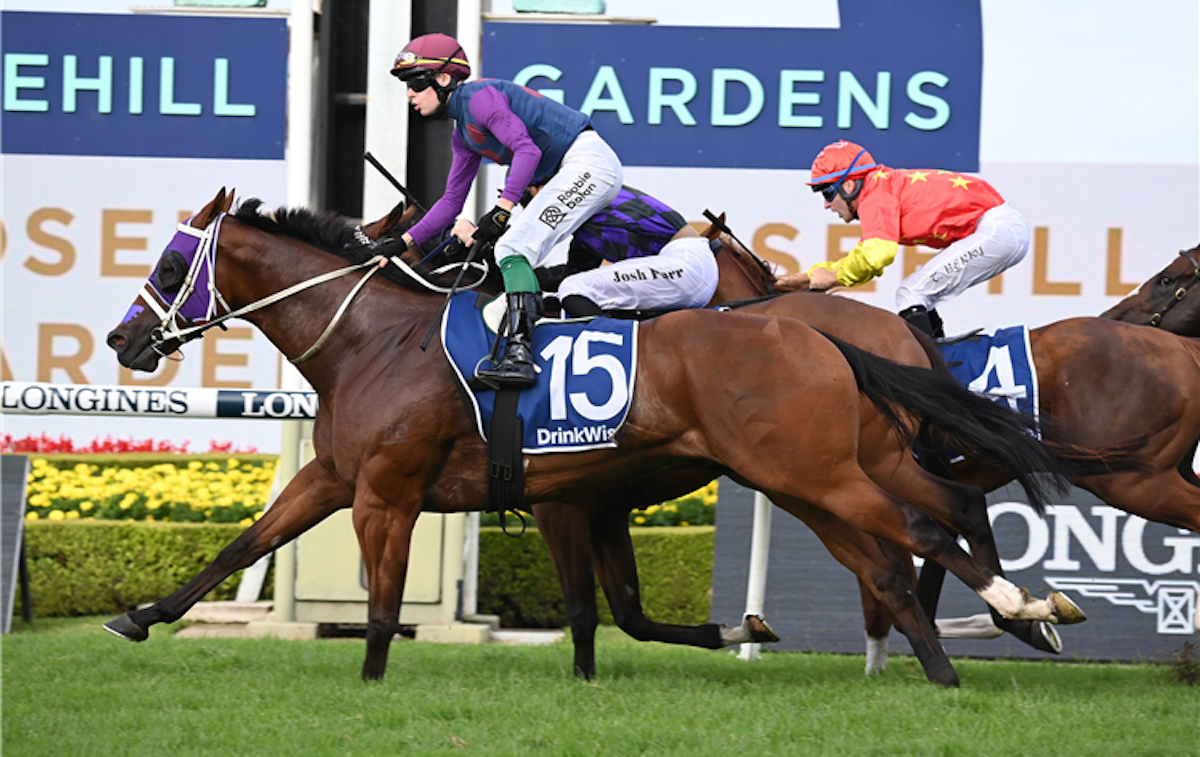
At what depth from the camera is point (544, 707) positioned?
3.95 m

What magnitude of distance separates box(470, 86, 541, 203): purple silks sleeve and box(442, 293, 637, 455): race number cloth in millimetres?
527

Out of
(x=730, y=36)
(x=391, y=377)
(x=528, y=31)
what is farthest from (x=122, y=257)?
(x=391, y=377)

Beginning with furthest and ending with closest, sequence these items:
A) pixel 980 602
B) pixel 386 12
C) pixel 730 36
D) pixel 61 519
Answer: pixel 730 36 < pixel 61 519 < pixel 386 12 < pixel 980 602

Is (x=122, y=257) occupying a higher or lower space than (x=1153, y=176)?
lower

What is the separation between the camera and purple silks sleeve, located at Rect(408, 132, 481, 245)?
4949 millimetres

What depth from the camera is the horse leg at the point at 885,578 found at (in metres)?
4.40

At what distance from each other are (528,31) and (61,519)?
3.55 meters

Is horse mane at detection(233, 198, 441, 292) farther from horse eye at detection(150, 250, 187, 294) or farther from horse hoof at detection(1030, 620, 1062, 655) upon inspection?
horse hoof at detection(1030, 620, 1062, 655)

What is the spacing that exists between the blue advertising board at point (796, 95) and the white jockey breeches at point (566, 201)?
2.82 metres

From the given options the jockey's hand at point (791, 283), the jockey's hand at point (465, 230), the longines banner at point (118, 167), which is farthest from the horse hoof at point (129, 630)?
the longines banner at point (118, 167)

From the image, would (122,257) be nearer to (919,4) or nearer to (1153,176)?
(919,4)

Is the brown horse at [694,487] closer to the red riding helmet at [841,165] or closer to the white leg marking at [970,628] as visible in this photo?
the white leg marking at [970,628]

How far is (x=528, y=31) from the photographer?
7.22m

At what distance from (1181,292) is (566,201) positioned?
264cm
